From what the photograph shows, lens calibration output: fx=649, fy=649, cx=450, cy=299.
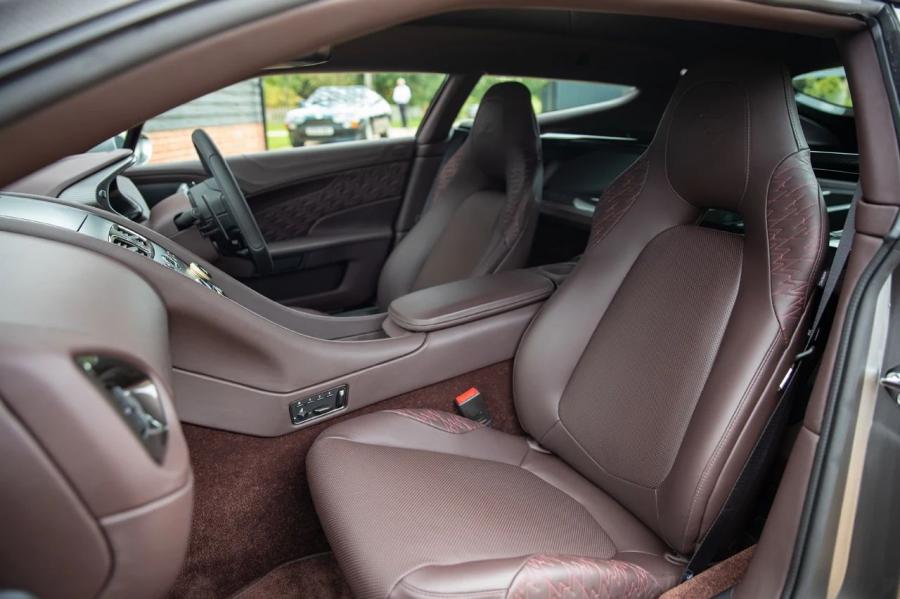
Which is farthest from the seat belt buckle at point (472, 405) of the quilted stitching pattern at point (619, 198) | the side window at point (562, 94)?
the side window at point (562, 94)

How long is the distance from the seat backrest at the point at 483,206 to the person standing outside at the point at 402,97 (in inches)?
21.7

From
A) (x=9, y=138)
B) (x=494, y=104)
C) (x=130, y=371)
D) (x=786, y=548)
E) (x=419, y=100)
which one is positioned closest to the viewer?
(x=9, y=138)

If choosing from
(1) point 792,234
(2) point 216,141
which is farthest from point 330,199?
(1) point 792,234

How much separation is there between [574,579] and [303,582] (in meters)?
0.71

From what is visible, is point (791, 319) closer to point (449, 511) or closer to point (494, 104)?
point (449, 511)

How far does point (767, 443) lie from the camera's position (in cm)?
107

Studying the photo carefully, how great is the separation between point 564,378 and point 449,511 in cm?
43

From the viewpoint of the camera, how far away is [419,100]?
2895mm

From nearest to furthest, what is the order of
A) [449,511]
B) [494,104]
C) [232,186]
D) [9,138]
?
1. [9,138]
2. [449,511]
3. [232,186]
4. [494,104]

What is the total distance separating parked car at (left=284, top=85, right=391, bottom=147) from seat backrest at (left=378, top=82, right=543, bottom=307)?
772 mm

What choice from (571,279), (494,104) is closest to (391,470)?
(571,279)

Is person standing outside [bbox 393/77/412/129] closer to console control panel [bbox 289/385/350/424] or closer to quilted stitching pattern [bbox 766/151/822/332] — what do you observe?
console control panel [bbox 289/385/350/424]

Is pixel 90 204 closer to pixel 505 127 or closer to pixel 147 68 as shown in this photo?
pixel 147 68

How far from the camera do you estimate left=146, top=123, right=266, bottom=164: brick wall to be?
263cm
